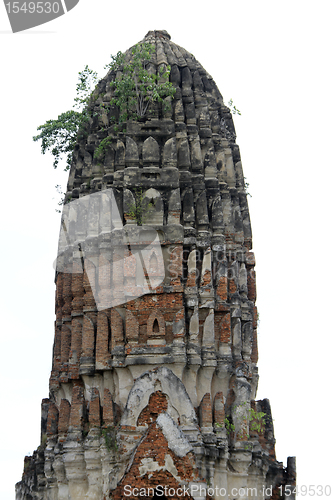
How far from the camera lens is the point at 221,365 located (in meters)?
15.2

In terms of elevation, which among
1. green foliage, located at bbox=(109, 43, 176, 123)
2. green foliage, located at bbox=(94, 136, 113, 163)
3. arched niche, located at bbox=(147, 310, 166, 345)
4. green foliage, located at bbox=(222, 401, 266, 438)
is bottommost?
green foliage, located at bbox=(222, 401, 266, 438)

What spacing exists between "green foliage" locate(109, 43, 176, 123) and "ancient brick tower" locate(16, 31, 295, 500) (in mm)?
291

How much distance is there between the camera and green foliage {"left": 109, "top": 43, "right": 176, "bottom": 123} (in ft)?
54.9

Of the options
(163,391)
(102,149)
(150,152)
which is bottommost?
(163,391)

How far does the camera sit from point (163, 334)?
48.5 ft

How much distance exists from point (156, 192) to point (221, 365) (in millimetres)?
3839

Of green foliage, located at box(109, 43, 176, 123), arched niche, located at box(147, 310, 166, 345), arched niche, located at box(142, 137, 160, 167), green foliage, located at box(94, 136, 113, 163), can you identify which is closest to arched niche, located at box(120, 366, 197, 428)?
arched niche, located at box(147, 310, 166, 345)

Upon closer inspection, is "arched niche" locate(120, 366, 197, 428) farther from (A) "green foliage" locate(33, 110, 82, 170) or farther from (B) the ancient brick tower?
(A) "green foliage" locate(33, 110, 82, 170)

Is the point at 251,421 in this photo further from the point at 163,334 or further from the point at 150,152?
the point at 150,152

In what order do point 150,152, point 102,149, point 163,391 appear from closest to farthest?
point 163,391 → point 150,152 → point 102,149

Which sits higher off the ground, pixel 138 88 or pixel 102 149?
pixel 138 88

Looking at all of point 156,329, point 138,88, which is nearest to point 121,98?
point 138,88

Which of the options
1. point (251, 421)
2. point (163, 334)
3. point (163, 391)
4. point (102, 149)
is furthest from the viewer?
point (102, 149)

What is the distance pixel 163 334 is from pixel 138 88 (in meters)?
5.80
